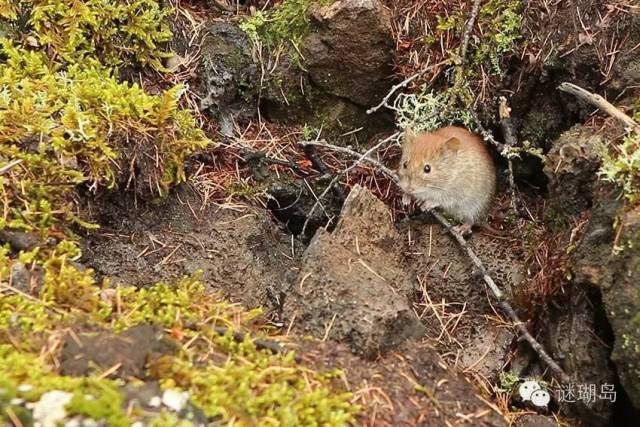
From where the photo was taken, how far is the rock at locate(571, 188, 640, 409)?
10.1 ft

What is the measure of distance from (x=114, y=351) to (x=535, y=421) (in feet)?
7.08

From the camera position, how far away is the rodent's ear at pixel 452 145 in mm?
4328

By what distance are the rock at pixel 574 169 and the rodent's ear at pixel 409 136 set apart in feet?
3.00

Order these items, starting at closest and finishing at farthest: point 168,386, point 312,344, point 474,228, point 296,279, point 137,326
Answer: point 168,386, point 137,326, point 312,344, point 296,279, point 474,228

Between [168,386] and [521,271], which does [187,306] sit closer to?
[168,386]

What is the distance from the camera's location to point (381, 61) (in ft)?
15.9

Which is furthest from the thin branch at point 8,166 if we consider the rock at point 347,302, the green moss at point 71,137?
the rock at point 347,302

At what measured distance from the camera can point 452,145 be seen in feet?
14.4

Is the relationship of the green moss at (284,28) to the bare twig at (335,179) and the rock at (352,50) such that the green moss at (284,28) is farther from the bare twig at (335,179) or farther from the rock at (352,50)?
the bare twig at (335,179)

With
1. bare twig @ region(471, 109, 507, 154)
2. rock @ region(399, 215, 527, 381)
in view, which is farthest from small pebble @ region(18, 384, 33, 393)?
bare twig @ region(471, 109, 507, 154)

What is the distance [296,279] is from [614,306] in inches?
59.0

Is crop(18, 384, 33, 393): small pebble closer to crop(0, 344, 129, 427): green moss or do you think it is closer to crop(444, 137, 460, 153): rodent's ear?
crop(0, 344, 129, 427): green moss

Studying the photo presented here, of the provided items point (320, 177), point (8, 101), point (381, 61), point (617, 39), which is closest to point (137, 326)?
point (8, 101)

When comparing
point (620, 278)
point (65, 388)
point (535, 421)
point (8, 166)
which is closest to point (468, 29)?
point (620, 278)
